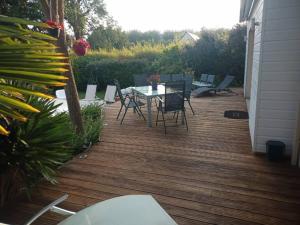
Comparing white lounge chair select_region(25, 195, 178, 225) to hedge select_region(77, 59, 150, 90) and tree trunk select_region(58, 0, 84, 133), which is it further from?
hedge select_region(77, 59, 150, 90)

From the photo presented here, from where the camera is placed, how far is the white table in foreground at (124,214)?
175 centimetres

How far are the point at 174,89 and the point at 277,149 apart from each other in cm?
235

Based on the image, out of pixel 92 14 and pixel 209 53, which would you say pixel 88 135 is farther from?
pixel 92 14

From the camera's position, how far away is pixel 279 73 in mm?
3715

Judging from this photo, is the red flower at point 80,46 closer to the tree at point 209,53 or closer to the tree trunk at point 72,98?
the tree trunk at point 72,98

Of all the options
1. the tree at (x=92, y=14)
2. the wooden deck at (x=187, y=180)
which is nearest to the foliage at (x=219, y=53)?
the wooden deck at (x=187, y=180)

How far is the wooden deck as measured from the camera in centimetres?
267

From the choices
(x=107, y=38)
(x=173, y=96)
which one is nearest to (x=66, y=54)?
(x=173, y=96)

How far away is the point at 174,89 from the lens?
540cm

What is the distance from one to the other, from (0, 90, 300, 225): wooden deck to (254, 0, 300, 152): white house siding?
1.71 ft

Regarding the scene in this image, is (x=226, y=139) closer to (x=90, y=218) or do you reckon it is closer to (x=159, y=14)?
(x=90, y=218)

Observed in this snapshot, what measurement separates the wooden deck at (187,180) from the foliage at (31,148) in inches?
11.2

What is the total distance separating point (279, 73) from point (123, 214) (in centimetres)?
305

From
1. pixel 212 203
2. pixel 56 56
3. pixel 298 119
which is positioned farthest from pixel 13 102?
pixel 298 119
